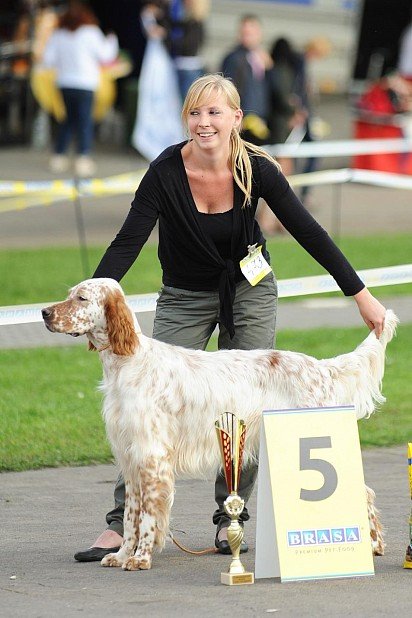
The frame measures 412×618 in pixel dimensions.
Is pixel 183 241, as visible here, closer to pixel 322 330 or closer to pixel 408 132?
pixel 322 330

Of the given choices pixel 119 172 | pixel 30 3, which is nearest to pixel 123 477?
pixel 119 172

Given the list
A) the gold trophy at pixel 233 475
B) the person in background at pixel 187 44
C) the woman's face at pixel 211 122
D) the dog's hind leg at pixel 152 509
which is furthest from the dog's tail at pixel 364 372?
the person in background at pixel 187 44

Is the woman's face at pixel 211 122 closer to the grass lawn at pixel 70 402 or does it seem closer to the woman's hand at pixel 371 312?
→ the woman's hand at pixel 371 312

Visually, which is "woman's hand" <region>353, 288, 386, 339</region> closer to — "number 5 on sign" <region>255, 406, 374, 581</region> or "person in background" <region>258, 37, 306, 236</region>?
"number 5 on sign" <region>255, 406, 374, 581</region>

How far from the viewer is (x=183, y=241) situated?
6602 mm

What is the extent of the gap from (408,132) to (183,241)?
15.1 metres

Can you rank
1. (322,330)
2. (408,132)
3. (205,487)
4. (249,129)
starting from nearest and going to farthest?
(205,487) → (322,330) → (249,129) → (408,132)

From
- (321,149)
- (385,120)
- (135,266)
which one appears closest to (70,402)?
(135,266)

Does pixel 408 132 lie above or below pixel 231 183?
below

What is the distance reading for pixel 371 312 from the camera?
21.9 feet

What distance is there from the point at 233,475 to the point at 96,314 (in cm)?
91

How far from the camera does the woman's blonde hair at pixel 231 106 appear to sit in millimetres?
6451

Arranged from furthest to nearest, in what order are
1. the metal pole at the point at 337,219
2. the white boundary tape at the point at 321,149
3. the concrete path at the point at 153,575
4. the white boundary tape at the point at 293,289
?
the metal pole at the point at 337,219
the white boundary tape at the point at 321,149
the white boundary tape at the point at 293,289
the concrete path at the point at 153,575

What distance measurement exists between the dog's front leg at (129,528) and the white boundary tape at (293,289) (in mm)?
1796
